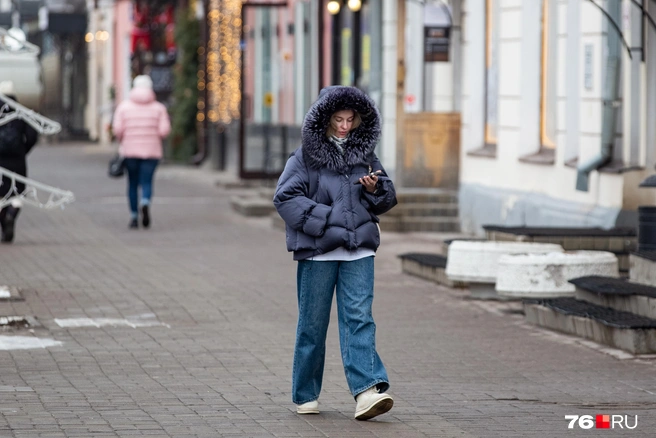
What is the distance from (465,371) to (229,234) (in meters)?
9.92

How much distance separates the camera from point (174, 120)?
37.1 metres

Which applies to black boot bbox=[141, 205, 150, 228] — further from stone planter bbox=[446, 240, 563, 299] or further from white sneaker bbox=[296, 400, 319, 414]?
white sneaker bbox=[296, 400, 319, 414]

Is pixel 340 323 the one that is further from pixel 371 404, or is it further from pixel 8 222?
pixel 8 222

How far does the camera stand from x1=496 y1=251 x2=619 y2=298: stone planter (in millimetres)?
11641

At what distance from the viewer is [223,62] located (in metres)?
33.5

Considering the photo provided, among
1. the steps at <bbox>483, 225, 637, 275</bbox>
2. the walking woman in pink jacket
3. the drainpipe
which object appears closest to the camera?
the steps at <bbox>483, 225, 637, 275</bbox>

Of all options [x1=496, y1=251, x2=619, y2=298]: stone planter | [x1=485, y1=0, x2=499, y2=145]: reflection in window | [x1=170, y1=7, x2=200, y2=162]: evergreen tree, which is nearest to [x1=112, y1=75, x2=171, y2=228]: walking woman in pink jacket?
[x1=485, y1=0, x2=499, y2=145]: reflection in window

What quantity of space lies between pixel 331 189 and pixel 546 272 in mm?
4199

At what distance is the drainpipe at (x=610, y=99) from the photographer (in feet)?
48.0

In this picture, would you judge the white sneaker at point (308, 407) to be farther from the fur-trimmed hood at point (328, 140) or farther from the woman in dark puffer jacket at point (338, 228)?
the fur-trimmed hood at point (328, 140)

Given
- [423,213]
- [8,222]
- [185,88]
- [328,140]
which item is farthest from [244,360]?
[185,88]

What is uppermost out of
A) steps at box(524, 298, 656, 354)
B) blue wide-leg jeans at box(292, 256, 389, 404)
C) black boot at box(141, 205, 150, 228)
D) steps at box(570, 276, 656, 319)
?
blue wide-leg jeans at box(292, 256, 389, 404)

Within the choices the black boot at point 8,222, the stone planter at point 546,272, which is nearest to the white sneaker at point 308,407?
the stone planter at point 546,272

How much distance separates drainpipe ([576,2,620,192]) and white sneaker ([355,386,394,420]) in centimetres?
760
